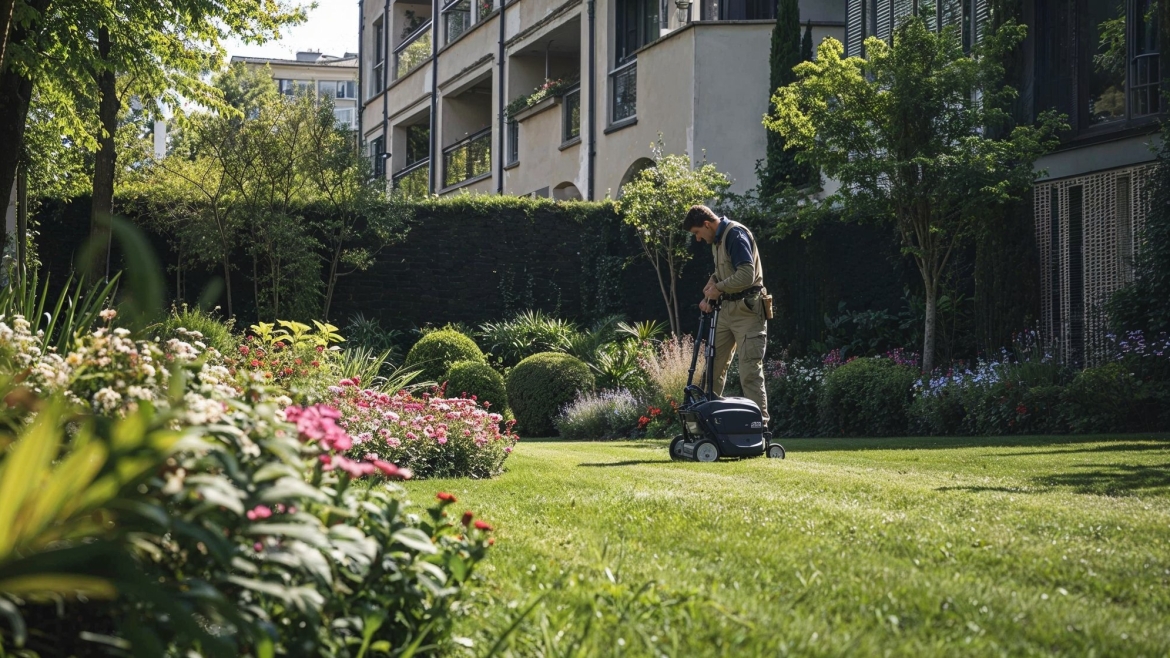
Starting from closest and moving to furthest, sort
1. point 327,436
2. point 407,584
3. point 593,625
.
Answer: point 327,436, point 407,584, point 593,625

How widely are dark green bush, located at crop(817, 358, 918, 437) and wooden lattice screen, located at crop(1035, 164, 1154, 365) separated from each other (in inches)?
82.0

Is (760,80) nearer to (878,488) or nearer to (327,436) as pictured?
(878,488)

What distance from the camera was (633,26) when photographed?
2653 cm

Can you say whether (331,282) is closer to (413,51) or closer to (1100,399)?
(1100,399)

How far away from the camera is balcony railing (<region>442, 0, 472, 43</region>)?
34250 millimetres

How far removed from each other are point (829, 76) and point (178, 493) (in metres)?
14.4

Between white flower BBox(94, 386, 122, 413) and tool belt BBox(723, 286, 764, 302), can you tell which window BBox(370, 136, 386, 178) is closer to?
tool belt BBox(723, 286, 764, 302)

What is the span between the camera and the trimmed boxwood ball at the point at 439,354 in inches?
711

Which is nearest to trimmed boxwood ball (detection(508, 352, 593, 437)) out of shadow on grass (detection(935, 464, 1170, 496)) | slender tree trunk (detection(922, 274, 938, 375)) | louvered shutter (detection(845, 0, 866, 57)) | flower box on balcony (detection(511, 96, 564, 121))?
slender tree trunk (detection(922, 274, 938, 375))

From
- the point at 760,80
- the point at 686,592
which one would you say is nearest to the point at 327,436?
the point at 686,592

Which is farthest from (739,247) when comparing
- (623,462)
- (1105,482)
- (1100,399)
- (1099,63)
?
(1099,63)

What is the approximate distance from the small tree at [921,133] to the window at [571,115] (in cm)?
1222

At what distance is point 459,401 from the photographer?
30.4 feet

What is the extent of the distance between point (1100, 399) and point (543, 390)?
25.5 ft
